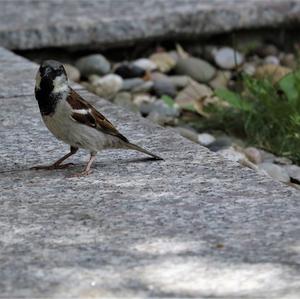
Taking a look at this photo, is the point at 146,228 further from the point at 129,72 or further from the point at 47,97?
the point at 129,72

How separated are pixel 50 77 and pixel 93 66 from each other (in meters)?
3.52

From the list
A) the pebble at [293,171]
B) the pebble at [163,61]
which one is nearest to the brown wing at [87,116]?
the pebble at [293,171]

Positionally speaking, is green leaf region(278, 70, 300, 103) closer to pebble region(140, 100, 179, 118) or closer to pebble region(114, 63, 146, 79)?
pebble region(140, 100, 179, 118)

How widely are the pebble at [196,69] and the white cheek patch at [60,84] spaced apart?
351 centimetres

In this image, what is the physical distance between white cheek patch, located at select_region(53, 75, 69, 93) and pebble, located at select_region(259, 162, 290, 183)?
1496 millimetres

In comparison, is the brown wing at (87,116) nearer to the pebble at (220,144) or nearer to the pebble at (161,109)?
the pebble at (220,144)

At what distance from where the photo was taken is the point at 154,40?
827 cm

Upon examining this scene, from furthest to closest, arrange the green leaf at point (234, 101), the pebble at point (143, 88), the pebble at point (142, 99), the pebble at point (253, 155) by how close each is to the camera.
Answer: the pebble at point (143, 88), the pebble at point (142, 99), the green leaf at point (234, 101), the pebble at point (253, 155)

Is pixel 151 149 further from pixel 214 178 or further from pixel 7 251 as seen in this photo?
pixel 7 251

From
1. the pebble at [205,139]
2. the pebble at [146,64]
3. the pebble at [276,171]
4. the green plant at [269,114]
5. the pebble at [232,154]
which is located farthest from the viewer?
the pebble at [146,64]

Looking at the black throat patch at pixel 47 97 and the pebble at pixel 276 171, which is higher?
the black throat patch at pixel 47 97

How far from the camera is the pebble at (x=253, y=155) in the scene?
5.71 metres

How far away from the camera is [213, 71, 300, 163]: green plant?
587 cm

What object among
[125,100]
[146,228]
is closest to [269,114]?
[125,100]
